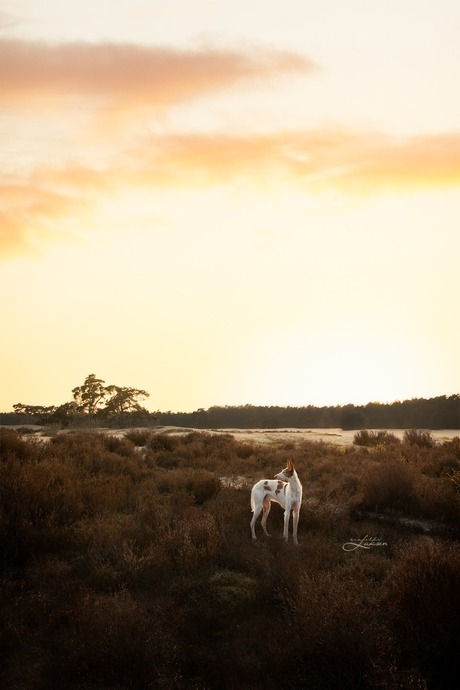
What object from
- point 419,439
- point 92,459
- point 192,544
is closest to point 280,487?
point 192,544

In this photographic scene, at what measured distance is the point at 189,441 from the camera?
2403 cm

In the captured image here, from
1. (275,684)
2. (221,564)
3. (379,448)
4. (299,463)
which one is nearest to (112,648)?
(275,684)

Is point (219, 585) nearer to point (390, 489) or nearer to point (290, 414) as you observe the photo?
point (390, 489)

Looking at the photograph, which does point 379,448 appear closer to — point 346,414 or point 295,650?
point 295,650

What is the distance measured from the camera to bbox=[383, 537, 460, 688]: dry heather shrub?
5129 millimetres

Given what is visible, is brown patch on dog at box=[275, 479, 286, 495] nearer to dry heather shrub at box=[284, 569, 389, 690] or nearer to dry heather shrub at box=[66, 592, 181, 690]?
dry heather shrub at box=[66, 592, 181, 690]

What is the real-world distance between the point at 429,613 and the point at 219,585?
2.92 meters

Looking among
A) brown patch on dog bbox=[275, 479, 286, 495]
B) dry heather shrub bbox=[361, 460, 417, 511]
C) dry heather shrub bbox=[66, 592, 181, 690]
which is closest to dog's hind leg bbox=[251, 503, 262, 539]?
brown patch on dog bbox=[275, 479, 286, 495]

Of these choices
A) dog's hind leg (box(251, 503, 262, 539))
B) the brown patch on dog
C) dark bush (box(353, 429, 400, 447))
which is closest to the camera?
dog's hind leg (box(251, 503, 262, 539))

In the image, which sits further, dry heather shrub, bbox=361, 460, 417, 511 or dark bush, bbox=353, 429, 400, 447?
dark bush, bbox=353, 429, 400, 447

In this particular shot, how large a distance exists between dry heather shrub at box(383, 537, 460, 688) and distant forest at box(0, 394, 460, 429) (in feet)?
117

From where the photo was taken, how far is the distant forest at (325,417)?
Result: 46.6 metres

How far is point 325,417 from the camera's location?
2165 inches

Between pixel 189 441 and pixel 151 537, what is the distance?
49.1ft
